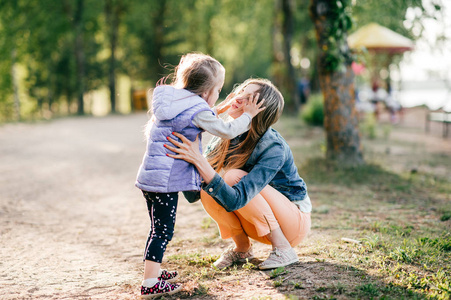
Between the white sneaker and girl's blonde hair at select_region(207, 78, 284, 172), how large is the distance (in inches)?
26.0

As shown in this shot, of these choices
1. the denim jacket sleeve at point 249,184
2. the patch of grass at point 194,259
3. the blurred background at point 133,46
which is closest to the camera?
the denim jacket sleeve at point 249,184

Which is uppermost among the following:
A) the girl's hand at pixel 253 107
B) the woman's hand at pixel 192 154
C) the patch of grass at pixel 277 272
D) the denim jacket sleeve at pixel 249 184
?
the girl's hand at pixel 253 107

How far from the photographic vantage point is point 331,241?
385 cm

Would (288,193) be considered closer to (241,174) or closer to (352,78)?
(241,174)

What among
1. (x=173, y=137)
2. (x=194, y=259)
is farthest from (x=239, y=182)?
(x=194, y=259)

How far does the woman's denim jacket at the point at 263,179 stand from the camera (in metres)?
2.94

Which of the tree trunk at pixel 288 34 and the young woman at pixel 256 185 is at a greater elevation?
the tree trunk at pixel 288 34

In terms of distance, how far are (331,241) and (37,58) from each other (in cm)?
2289

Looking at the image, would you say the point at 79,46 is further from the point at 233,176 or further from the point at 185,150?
the point at 185,150

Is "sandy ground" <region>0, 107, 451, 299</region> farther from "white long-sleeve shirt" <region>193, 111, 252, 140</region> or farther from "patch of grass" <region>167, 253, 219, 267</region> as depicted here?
"white long-sleeve shirt" <region>193, 111, 252, 140</region>

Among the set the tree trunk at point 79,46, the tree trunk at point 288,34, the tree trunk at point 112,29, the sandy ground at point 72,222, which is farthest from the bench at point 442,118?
the tree trunk at point 112,29

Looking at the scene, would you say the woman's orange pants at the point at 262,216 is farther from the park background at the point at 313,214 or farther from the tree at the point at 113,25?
the tree at the point at 113,25

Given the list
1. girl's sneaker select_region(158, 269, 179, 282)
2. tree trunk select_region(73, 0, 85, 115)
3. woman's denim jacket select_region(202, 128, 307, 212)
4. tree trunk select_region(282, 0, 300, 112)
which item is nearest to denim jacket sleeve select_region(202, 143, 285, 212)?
woman's denim jacket select_region(202, 128, 307, 212)

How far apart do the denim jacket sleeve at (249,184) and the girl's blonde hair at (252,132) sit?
16cm
